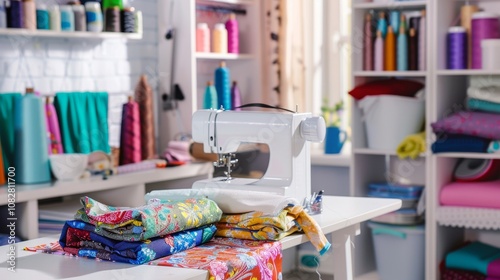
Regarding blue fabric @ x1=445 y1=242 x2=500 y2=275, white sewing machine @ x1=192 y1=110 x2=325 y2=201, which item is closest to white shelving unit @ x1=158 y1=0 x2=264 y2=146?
blue fabric @ x1=445 y1=242 x2=500 y2=275

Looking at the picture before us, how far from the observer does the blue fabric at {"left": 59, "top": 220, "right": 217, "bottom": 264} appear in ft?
6.42

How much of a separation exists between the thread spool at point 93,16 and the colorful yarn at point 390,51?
4.65 ft

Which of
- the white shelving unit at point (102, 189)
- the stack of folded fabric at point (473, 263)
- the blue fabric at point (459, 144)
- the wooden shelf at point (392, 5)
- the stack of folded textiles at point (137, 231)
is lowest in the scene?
the stack of folded fabric at point (473, 263)

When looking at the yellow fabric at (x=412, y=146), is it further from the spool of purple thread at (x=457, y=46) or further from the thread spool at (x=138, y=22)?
the thread spool at (x=138, y=22)

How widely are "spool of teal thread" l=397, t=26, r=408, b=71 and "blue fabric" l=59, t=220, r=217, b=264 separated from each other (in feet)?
6.84

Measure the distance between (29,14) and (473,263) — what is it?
2316mm

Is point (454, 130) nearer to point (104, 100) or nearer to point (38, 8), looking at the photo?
point (104, 100)

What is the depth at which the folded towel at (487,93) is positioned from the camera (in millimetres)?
3760

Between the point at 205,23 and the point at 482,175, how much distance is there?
168 centimetres

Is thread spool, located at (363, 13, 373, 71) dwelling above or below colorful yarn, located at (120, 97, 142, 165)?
above

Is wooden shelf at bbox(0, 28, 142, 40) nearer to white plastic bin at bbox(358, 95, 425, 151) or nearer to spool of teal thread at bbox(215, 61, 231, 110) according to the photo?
spool of teal thread at bbox(215, 61, 231, 110)

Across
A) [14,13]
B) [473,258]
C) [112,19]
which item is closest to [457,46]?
[473,258]

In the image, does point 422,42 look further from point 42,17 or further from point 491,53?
point 42,17

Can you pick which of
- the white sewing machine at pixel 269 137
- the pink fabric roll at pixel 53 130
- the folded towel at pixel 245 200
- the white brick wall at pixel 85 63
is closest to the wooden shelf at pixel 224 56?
the white brick wall at pixel 85 63
